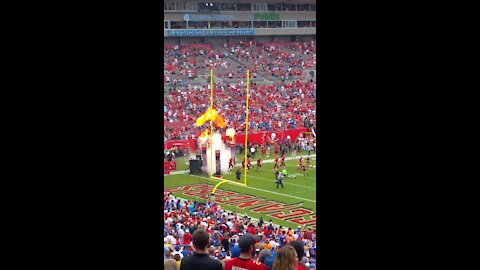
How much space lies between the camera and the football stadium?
788cm

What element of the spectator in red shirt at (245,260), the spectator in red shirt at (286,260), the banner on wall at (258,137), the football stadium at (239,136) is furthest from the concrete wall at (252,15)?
the spectator in red shirt at (286,260)

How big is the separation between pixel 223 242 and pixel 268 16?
1165 inches

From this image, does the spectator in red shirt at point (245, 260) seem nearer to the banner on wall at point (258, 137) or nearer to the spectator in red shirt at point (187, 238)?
the spectator in red shirt at point (187, 238)

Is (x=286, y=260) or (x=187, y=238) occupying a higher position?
(x=286, y=260)

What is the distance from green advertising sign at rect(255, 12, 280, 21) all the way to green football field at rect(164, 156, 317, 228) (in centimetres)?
1843

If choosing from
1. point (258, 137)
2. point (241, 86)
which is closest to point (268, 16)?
point (241, 86)

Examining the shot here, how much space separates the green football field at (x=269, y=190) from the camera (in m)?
13.2

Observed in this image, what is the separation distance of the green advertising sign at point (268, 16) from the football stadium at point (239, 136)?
60 millimetres

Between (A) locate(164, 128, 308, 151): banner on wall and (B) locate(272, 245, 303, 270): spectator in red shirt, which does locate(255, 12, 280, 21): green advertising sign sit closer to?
(A) locate(164, 128, 308, 151): banner on wall

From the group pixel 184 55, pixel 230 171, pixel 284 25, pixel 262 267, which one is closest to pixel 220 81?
pixel 184 55

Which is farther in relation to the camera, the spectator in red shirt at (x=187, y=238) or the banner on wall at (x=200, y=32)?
the banner on wall at (x=200, y=32)

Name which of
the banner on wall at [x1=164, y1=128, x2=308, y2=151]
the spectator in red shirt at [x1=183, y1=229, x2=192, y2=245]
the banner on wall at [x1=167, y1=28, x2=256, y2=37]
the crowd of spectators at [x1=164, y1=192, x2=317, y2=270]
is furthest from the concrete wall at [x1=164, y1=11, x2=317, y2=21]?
the spectator in red shirt at [x1=183, y1=229, x2=192, y2=245]

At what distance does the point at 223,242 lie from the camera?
8.09 meters

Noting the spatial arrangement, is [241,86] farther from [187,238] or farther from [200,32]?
[187,238]
